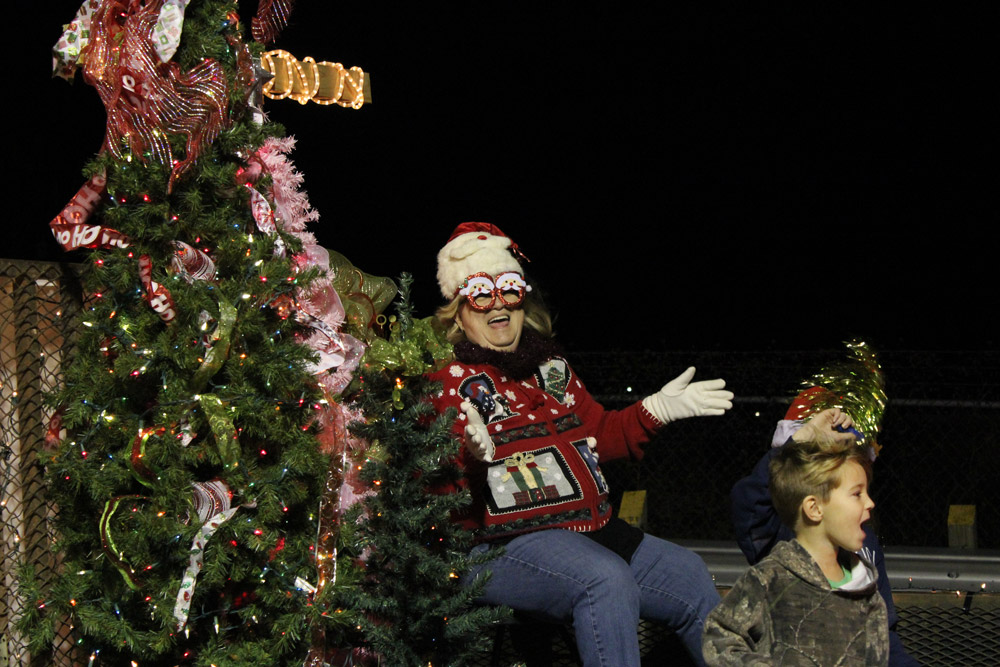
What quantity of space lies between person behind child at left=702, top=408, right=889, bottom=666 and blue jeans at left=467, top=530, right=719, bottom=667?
49 centimetres

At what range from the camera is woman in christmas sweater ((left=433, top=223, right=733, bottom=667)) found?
109 inches

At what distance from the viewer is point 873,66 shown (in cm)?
974

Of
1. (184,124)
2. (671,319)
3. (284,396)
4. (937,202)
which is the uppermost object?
(184,124)

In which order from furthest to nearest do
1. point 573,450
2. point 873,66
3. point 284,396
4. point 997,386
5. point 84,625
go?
point 873,66 < point 997,386 < point 573,450 < point 284,396 < point 84,625

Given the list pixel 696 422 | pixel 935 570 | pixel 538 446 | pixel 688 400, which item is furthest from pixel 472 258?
pixel 696 422

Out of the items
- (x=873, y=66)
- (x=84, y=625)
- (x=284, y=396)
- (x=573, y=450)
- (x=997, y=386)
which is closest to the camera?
(x=84, y=625)

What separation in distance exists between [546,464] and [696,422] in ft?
9.99

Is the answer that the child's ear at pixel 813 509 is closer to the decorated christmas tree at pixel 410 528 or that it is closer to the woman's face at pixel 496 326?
the decorated christmas tree at pixel 410 528

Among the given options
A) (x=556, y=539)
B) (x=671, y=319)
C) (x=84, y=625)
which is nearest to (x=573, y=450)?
(x=556, y=539)

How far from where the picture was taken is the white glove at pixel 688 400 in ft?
10.3

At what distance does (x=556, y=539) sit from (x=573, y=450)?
303mm

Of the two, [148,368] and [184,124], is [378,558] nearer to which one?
[148,368]

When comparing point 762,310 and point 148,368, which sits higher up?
point 148,368

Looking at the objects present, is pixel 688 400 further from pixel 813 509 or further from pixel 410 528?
pixel 410 528
